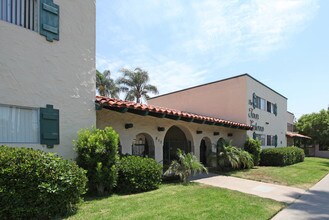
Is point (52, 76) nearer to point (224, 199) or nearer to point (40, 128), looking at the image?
point (40, 128)

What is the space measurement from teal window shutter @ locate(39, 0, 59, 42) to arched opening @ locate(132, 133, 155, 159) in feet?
20.3

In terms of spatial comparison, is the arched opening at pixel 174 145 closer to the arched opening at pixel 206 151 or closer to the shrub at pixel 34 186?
the arched opening at pixel 206 151

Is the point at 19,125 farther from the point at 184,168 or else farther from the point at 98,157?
the point at 184,168

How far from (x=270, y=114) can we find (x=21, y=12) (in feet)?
73.1

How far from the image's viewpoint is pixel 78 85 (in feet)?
27.6

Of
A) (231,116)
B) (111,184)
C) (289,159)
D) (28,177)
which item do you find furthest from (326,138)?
(28,177)

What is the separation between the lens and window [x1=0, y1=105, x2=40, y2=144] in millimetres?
6779

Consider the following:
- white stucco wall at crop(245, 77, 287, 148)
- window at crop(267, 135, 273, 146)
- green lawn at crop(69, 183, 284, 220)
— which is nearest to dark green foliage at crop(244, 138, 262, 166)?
white stucco wall at crop(245, 77, 287, 148)

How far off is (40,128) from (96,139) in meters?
1.49

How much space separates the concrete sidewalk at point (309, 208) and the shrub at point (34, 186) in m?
5.08

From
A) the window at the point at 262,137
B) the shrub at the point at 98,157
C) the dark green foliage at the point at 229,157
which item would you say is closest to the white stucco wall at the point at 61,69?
the shrub at the point at 98,157

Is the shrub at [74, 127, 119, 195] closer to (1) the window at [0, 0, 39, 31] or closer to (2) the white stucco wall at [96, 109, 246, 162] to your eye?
(2) the white stucco wall at [96, 109, 246, 162]

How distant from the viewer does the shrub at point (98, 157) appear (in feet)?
25.2

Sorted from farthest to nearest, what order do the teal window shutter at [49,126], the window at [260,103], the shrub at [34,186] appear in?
the window at [260,103] → the teal window shutter at [49,126] → the shrub at [34,186]
